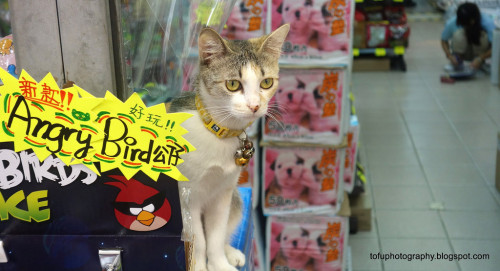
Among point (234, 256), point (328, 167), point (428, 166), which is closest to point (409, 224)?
point (428, 166)

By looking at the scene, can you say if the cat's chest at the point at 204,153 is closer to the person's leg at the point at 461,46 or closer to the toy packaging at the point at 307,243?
the toy packaging at the point at 307,243

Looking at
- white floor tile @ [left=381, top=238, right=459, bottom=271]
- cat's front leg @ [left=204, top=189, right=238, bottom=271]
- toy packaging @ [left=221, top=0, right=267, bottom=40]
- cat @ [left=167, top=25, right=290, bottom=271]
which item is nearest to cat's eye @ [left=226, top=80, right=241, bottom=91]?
cat @ [left=167, top=25, right=290, bottom=271]

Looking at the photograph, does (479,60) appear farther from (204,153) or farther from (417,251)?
(204,153)

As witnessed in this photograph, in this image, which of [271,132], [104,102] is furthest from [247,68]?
[271,132]

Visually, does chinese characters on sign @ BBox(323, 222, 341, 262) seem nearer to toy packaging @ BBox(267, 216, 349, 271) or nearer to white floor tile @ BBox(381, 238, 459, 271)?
toy packaging @ BBox(267, 216, 349, 271)

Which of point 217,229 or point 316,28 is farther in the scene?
point 316,28

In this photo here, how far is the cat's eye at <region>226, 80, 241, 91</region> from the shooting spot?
42.3 inches

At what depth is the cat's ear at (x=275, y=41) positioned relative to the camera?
1091 mm

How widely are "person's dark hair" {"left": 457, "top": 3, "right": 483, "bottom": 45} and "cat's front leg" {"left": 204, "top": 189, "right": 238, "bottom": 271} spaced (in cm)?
642

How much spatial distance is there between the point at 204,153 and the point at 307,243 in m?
2.05

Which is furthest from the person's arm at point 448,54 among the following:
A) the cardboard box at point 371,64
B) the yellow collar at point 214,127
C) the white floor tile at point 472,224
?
the yellow collar at point 214,127

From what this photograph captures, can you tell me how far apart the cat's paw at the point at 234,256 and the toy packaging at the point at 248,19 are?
4.80 ft

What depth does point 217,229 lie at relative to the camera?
116 centimetres

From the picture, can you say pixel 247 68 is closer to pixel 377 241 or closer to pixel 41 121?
pixel 41 121
